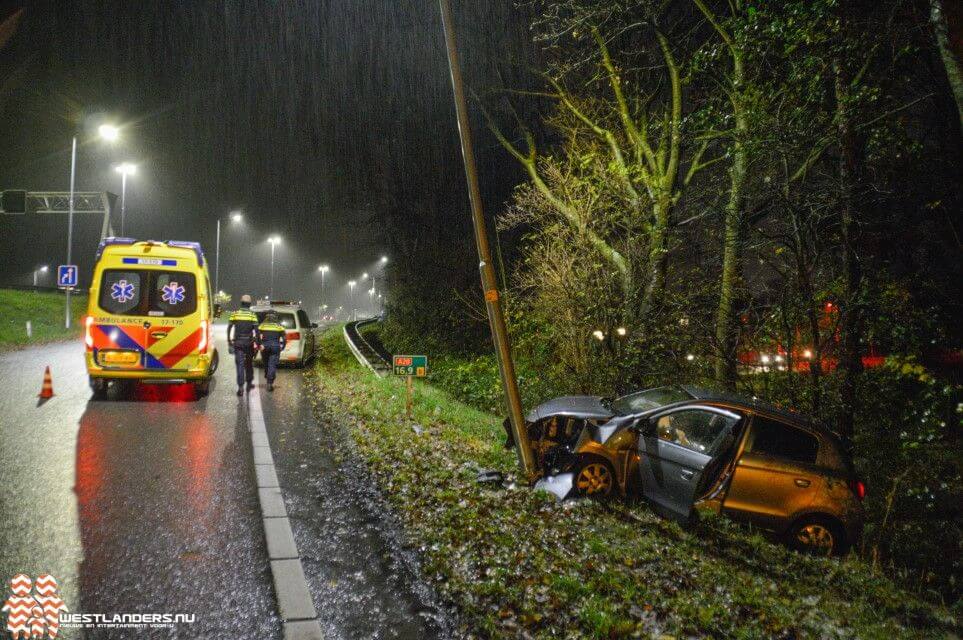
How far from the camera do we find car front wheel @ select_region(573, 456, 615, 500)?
6.73 m

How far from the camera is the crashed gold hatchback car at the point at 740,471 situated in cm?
608

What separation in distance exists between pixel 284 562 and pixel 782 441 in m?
5.31

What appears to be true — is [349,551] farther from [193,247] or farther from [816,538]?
[193,247]

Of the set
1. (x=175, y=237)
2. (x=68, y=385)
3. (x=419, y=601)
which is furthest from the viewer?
(x=175, y=237)

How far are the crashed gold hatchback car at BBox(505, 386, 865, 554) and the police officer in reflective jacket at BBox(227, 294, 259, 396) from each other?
24.8 feet

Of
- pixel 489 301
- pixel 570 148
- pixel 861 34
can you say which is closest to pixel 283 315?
pixel 570 148

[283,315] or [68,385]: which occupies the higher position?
[283,315]

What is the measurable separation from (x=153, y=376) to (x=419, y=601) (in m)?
8.34

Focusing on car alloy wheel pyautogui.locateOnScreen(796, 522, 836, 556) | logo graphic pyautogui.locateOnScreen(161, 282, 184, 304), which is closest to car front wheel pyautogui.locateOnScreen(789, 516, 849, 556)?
car alloy wheel pyautogui.locateOnScreen(796, 522, 836, 556)

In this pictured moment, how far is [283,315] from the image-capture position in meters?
16.4

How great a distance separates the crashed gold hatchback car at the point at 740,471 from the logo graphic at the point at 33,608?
482cm

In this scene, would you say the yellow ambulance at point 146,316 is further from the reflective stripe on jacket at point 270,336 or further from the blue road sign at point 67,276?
the blue road sign at point 67,276

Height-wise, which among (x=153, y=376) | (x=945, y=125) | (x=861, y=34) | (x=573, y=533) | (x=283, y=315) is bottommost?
(x=573, y=533)

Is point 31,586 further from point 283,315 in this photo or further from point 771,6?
point 283,315
